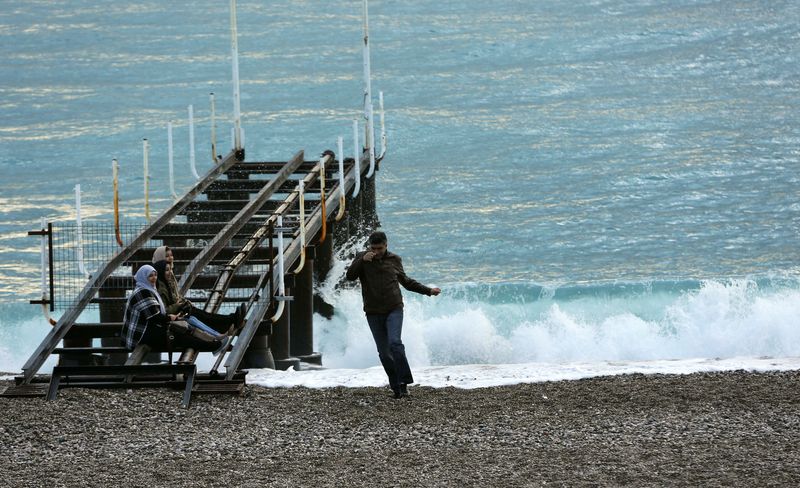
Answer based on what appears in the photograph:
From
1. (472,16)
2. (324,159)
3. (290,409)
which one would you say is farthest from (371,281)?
(472,16)

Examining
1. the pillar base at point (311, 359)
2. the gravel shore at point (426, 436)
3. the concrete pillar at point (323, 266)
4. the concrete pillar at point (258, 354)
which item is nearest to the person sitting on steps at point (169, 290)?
the gravel shore at point (426, 436)

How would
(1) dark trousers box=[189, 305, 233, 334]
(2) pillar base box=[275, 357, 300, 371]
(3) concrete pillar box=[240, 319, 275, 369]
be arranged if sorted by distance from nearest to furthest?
(1) dark trousers box=[189, 305, 233, 334]
(3) concrete pillar box=[240, 319, 275, 369]
(2) pillar base box=[275, 357, 300, 371]

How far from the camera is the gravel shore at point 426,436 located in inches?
378

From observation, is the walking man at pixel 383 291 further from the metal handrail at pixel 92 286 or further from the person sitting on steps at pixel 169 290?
the metal handrail at pixel 92 286

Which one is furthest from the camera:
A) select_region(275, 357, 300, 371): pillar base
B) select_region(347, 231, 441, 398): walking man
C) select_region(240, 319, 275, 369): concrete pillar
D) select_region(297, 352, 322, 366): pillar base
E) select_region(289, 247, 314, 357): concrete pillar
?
select_region(289, 247, 314, 357): concrete pillar

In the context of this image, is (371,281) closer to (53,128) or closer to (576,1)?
(53,128)

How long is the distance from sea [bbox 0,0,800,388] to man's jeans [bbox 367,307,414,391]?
8925mm

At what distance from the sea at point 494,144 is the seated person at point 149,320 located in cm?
854

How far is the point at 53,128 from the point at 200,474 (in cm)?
3537

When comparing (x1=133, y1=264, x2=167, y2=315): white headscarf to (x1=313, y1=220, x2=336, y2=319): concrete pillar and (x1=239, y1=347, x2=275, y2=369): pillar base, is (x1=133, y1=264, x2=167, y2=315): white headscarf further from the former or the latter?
(x1=313, y1=220, x2=336, y2=319): concrete pillar

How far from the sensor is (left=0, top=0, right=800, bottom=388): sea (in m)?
25.1

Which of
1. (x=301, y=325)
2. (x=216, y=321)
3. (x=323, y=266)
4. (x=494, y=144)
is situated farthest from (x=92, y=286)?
(x=494, y=144)

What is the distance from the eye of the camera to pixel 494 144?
4122cm

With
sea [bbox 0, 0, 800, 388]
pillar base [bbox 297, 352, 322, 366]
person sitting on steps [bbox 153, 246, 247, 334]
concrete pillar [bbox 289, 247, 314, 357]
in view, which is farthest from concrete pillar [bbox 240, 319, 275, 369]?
sea [bbox 0, 0, 800, 388]
